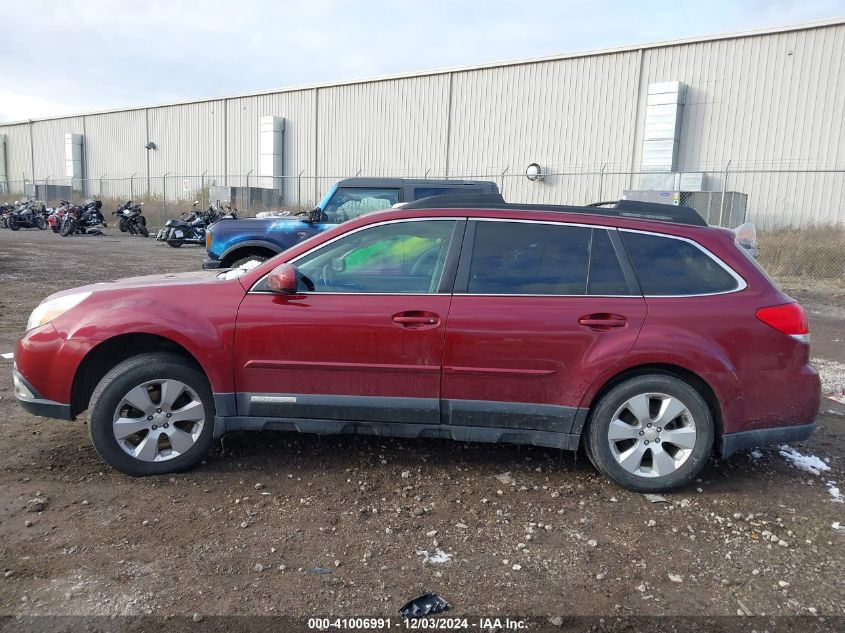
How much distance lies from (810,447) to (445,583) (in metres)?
3.27

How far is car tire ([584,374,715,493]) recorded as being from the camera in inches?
151

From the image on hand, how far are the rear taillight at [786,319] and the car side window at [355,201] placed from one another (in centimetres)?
614

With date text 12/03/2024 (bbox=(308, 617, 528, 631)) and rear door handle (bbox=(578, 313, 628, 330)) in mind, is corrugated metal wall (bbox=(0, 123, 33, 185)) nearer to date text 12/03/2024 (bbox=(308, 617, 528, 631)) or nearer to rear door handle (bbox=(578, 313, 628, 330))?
rear door handle (bbox=(578, 313, 628, 330))

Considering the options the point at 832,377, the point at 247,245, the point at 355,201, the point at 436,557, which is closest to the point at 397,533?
the point at 436,557

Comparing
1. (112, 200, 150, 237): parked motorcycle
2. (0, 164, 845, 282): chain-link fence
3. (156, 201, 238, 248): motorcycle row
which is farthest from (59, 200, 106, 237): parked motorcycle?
(156, 201, 238, 248): motorcycle row

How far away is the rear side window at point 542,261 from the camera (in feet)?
13.0

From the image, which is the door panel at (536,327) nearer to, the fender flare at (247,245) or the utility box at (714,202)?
the fender flare at (247,245)

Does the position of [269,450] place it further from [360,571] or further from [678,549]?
[678,549]

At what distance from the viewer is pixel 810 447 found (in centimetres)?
482

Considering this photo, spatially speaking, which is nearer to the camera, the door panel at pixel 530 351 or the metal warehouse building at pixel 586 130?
the door panel at pixel 530 351

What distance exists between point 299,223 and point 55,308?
5292mm

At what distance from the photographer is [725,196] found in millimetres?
16688

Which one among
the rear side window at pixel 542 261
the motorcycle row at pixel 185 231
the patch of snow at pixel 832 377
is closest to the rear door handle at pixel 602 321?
the rear side window at pixel 542 261

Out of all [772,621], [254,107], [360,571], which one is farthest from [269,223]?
[254,107]
